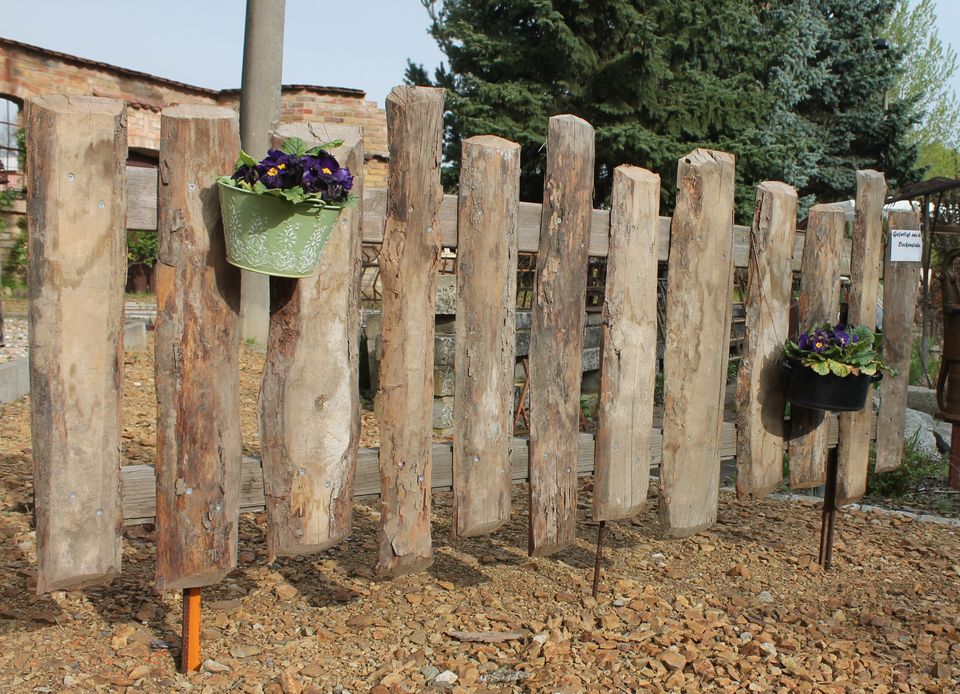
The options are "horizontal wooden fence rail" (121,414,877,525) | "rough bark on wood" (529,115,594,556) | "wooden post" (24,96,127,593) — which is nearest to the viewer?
"wooden post" (24,96,127,593)

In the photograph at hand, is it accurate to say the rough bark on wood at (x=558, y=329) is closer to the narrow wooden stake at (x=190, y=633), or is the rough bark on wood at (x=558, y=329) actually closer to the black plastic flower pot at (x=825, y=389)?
the black plastic flower pot at (x=825, y=389)

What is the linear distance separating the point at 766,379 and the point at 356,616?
1685mm

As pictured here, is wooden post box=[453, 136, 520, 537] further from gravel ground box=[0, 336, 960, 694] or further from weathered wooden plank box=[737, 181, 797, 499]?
weathered wooden plank box=[737, 181, 797, 499]

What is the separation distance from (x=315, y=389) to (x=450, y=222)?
605mm

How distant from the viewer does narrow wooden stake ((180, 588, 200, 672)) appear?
8.25 ft

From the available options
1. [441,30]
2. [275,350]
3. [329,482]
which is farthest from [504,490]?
[441,30]

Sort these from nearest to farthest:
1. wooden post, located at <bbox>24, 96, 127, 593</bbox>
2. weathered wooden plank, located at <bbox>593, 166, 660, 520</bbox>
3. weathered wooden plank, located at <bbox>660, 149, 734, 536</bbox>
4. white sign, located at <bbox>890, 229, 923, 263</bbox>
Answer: wooden post, located at <bbox>24, 96, 127, 593</bbox> < weathered wooden plank, located at <bbox>593, 166, 660, 520</bbox> < weathered wooden plank, located at <bbox>660, 149, 734, 536</bbox> < white sign, located at <bbox>890, 229, 923, 263</bbox>

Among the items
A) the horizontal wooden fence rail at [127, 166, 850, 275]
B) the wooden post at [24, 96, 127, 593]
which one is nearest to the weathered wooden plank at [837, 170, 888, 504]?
the horizontal wooden fence rail at [127, 166, 850, 275]

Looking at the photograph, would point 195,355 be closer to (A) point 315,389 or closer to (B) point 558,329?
(A) point 315,389

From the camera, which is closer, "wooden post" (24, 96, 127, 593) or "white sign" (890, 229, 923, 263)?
"wooden post" (24, 96, 127, 593)

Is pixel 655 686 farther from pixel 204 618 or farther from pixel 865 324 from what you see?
pixel 865 324

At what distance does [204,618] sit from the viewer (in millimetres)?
2955

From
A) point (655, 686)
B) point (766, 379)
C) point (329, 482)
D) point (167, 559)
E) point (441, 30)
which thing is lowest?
point (655, 686)

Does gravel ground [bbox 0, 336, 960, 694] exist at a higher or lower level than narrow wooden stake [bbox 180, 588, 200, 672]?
lower
